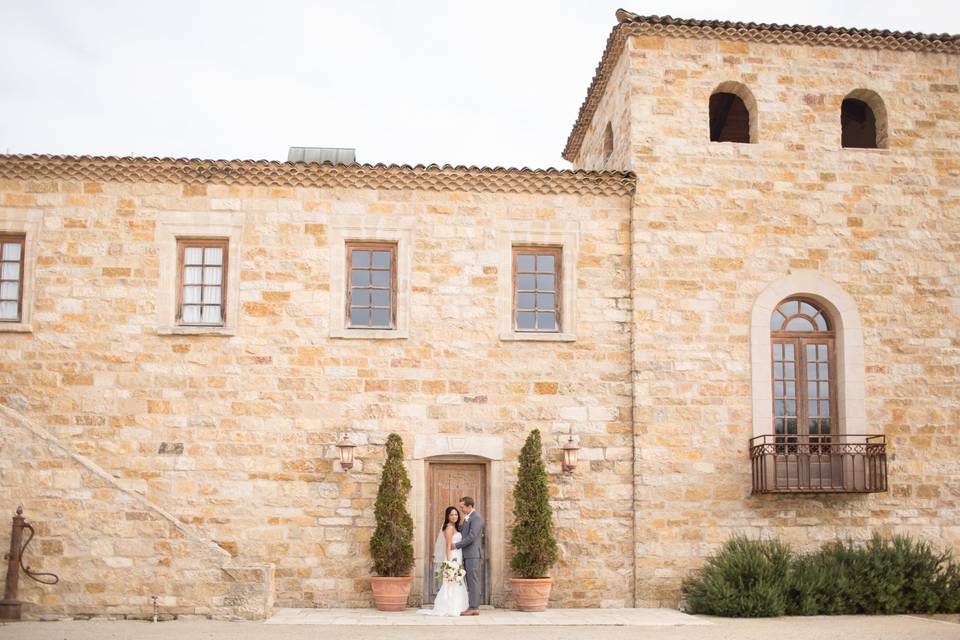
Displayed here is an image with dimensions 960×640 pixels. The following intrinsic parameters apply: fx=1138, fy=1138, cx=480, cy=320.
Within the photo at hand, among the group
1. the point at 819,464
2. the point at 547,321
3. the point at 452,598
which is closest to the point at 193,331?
the point at 547,321

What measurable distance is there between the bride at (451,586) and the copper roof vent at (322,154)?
665cm

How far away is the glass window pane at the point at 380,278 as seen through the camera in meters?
16.1

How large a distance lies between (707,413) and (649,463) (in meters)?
1.09

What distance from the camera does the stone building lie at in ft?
50.3

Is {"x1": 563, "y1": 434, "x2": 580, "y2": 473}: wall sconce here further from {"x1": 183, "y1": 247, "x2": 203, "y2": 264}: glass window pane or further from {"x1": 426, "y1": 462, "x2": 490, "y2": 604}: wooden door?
{"x1": 183, "y1": 247, "x2": 203, "y2": 264}: glass window pane

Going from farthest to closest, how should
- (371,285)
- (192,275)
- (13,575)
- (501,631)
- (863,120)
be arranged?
(863,120), (371,285), (192,275), (13,575), (501,631)

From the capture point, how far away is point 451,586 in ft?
48.0

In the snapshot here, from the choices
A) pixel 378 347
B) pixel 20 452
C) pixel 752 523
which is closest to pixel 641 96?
pixel 378 347

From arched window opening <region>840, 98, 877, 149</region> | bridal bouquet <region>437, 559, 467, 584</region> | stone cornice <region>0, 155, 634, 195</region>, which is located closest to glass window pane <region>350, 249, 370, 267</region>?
stone cornice <region>0, 155, 634, 195</region>

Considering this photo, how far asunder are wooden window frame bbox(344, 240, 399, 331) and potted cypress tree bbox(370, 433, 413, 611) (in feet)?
6.67

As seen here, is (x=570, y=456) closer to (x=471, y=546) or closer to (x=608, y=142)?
(x=471, y=546)

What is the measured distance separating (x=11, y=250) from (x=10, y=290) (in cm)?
56

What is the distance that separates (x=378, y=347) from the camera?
51.6 ft

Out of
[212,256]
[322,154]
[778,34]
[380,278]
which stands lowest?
[380,278]
